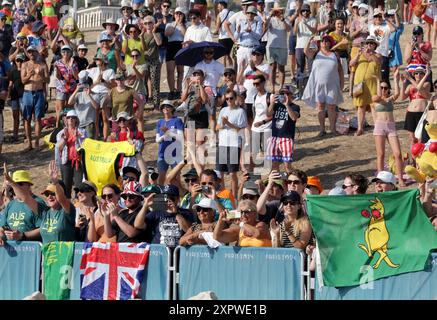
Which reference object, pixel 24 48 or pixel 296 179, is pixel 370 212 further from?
pixel 24 48

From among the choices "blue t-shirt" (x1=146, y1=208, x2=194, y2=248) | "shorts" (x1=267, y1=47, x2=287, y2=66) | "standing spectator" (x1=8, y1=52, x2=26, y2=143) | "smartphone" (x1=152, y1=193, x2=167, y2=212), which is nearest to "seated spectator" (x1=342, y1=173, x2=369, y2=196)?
"blue t-shirt" (x1=146, y1=208, x2=194, y2=248)

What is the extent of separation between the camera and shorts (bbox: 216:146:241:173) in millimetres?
19500

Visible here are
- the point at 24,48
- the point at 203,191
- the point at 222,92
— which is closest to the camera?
the point at 203,191

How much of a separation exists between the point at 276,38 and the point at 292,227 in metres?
10.4

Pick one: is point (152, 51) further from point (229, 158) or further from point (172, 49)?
point (229, 158)

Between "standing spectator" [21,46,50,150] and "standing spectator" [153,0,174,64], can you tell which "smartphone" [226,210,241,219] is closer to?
"standing spectator" [21,46,50,150]

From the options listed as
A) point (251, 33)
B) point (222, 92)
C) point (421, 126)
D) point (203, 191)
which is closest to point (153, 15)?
point (251, 33)

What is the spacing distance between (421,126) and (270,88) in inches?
217

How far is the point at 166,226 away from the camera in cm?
1441

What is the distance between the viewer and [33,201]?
15617 mm

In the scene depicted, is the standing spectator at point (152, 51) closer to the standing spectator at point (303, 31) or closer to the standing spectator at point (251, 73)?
the standing spectator at point (251, 73)

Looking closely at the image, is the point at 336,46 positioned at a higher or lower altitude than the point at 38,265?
higher

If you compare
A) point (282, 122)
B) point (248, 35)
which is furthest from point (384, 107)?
point (248, 35)

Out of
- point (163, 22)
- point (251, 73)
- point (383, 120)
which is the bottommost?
point (383, 120)
